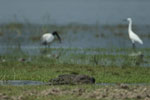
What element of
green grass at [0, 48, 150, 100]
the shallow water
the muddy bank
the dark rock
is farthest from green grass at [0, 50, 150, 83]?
the shallow water

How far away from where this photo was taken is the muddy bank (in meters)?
10.6

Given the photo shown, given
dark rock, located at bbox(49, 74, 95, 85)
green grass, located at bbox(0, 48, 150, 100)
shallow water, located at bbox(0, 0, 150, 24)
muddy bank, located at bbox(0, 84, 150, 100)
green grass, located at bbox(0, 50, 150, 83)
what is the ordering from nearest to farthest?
1. muddy bank, located at bbox(0, 84, 150, 100)
2. green grass, located at bbox(0, 48, 150, 100)
3. dark rock, located at bbox(49, 74, 95, 85)
4. green grass, located at bbox(0, 50, 150, 83)
5. shallow water, located at bbox(0, 0, 150, 24)

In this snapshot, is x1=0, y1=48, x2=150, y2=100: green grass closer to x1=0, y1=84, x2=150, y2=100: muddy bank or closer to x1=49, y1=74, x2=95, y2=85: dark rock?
x1=0, y1=84, x2=150, y2=100: muddy bank

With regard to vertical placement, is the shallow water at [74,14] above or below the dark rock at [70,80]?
above

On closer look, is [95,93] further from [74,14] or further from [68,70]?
[74,14]

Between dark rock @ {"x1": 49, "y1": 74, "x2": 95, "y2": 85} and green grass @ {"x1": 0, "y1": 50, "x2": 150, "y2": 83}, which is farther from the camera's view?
green grass @ {"x1": 0, "y1": 50, "x2": 150, "y2": 83}

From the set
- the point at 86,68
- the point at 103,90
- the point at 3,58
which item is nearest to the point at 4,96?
the point at 103,90

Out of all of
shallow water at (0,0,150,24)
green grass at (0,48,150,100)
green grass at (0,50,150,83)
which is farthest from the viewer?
shallow water at (0,0,150,24)

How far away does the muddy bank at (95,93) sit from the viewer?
418 inches

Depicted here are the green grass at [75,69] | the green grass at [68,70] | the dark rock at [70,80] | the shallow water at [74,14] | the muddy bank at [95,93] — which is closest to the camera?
the muddy bank at [95,93]

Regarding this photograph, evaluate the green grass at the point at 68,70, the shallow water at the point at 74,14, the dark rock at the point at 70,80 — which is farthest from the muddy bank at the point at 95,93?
the shallow water at the point at 74,14

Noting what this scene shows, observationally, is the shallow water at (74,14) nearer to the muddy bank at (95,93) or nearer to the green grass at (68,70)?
the green grass at (68,70)

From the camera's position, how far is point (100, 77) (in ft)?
47.9

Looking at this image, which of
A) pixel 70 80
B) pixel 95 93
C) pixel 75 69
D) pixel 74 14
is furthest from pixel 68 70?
pixel 74 14
